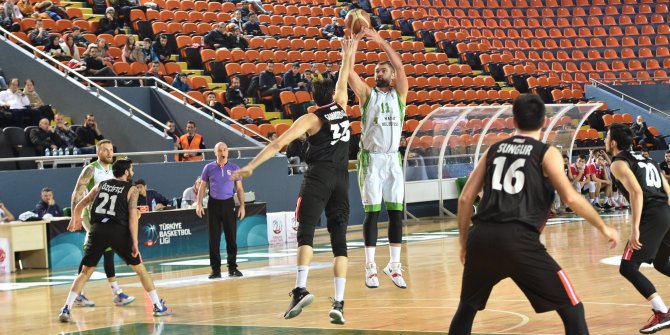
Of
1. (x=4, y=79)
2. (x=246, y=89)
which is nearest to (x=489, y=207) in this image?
(x=4, y=79)

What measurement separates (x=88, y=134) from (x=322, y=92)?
12335mm

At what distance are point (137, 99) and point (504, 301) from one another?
Result: 14.7 m

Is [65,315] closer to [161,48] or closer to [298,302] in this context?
[298,302]

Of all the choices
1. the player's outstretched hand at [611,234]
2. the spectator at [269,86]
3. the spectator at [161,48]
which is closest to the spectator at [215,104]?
Answer: the spectator at [269,86]

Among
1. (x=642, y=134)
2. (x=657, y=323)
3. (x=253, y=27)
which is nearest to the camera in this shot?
(x=657, y=323)

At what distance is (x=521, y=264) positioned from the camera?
18.1 feet

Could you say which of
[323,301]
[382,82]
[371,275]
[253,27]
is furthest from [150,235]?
[253,27]

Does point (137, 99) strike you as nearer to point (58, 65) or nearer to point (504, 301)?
point (58, 65)

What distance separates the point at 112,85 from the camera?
23125 millimetres

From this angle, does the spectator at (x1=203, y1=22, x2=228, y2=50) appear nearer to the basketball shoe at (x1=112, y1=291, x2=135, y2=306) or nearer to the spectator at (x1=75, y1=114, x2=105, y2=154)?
the spectator at (x1=75, y1=114, x2=105, y2=154)

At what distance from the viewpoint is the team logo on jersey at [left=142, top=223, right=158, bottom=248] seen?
18.2 meters

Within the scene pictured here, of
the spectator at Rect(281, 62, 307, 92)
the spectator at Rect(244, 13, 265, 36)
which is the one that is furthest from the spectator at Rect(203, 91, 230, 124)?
the spectator at Rect(244, 13, 265, 36)

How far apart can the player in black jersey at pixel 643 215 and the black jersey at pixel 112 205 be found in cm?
508

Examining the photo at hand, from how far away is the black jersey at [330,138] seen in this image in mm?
8570
